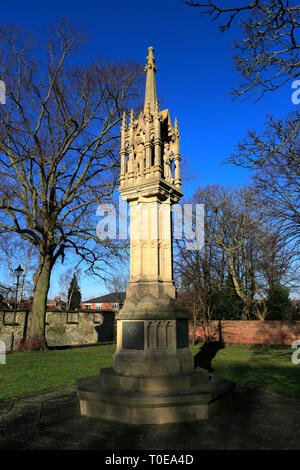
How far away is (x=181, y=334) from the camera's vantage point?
6609mm

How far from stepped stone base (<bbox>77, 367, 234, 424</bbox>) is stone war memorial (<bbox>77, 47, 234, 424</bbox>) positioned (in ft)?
0.05

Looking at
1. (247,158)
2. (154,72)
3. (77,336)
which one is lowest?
(77,336)

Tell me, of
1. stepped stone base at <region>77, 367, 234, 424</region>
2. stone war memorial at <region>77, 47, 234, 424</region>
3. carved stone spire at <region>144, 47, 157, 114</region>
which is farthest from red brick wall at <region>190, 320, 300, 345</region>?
carved stone spire at <region>144, 47, 157, 114</region>

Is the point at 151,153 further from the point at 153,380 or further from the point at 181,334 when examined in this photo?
the point at 153,380

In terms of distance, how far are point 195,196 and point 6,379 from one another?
22653mm

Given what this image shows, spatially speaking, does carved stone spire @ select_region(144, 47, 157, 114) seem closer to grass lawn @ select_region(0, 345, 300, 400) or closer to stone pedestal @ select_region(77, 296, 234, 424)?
stone pedestal @ select_region(77, 296, 234, 424)

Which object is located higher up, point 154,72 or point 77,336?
point 154,72

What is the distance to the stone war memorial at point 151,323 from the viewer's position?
533cm

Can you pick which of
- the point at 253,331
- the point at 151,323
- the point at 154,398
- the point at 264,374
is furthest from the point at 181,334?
the point at 253,331

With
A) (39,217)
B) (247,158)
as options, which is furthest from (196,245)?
(247,158)

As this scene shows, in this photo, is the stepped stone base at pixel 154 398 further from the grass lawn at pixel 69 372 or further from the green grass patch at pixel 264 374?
the green grass patch at pixel 264 374

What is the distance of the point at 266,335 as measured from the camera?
2039 centimetres

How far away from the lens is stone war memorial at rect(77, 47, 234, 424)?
5.33 metres

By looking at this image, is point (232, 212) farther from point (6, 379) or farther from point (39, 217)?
point (6, 379)
